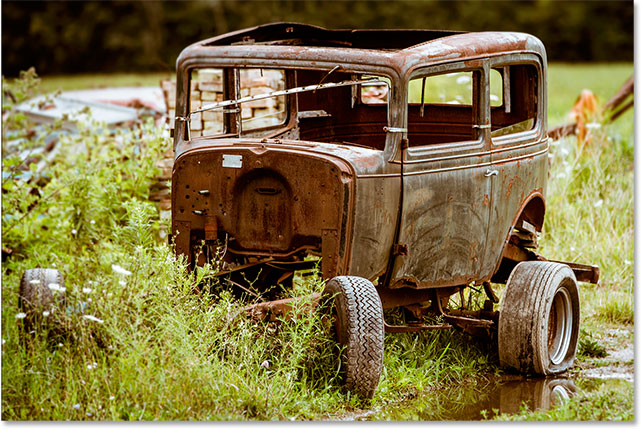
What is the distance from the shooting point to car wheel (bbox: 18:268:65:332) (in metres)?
4.66

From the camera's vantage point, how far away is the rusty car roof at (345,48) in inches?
175

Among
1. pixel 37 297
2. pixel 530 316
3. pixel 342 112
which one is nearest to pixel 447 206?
pixel 530 316

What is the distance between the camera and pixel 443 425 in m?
4.25

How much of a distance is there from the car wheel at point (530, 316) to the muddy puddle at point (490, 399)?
Answer: 103mm

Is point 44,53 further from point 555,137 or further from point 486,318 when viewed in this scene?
point 486,318

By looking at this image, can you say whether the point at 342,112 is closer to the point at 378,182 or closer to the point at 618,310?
the point at 378,182

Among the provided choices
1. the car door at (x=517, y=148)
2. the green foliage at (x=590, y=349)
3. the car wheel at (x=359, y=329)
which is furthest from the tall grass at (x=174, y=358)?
the car door at (x=517, y=148)

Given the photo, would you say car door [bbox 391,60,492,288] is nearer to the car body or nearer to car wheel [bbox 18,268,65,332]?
the car body

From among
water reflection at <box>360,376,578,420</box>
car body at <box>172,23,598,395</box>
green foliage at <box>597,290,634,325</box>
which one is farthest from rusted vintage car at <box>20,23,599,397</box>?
green foliage at <box>597,290,634,325</box>

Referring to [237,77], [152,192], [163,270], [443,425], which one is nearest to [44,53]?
[152,192]

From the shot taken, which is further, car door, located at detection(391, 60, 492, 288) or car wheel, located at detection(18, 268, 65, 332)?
car wheel, located at detection(18, 268, 65, 332)

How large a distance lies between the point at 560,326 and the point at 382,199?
5.00ft

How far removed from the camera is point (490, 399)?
4.72 meters

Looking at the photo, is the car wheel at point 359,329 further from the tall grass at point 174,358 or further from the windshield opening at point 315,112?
the windshield opening at point 315,112
